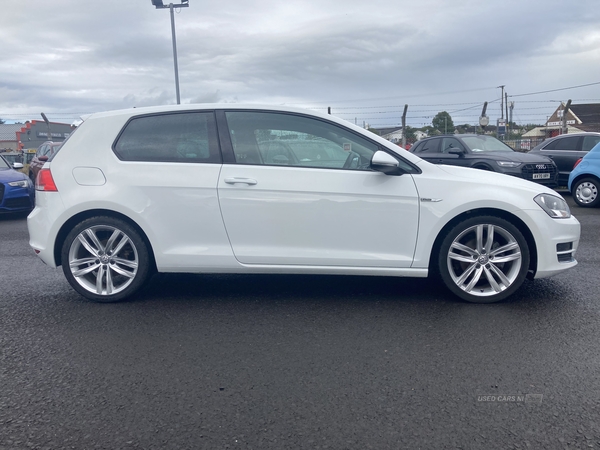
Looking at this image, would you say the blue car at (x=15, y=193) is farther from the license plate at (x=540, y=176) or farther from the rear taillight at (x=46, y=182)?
the license plate at (x=540, y=176)

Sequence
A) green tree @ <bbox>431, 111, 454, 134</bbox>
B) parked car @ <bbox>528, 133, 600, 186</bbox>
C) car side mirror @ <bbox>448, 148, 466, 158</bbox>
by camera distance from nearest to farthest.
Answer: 1. car side mirror @ <bbox>448, 148, 466, 158</bbox>
2. parked car @ <bbox>528, 133, 600, 186</bbox>
3. green tree @ <bbox>431, 111, 454, 134</bbox>

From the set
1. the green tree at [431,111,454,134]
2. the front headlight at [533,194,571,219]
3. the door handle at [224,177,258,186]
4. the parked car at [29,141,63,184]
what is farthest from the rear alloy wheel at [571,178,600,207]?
the green tree at [431,111,454,134]

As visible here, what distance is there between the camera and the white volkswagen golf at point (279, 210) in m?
4.50

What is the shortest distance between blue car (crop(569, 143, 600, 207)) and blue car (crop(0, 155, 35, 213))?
427 inches

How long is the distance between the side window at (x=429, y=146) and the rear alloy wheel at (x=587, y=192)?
3673 millimetres

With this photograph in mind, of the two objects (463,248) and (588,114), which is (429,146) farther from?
(588,114)

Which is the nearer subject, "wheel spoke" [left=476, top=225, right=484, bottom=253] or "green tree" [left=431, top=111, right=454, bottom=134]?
"wheel spoke" [left=476, top=225, right=484, bottom=253]

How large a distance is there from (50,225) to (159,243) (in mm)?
957

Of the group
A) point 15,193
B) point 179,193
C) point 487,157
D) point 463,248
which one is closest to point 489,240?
point 463,248

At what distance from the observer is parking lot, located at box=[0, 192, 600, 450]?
2701 mm

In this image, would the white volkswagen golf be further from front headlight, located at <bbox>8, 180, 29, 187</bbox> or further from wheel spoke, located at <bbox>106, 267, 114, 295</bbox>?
front headlight, located at <bbox>8, 180, 29, 187</bbox>

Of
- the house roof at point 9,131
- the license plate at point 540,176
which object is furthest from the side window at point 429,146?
the house roof at point 9,131

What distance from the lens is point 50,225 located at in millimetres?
4688

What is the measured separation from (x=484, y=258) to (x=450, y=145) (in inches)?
379
